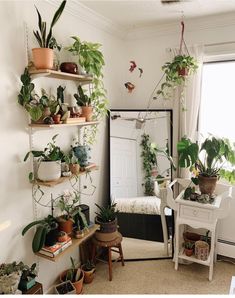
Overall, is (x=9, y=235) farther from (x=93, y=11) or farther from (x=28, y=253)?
(x=93, y=11)

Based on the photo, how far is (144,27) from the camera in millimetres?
2809

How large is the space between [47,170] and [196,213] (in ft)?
4.57

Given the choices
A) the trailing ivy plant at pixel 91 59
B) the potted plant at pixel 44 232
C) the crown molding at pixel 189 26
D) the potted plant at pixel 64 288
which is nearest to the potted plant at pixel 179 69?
the crown molding at pixel 189 26

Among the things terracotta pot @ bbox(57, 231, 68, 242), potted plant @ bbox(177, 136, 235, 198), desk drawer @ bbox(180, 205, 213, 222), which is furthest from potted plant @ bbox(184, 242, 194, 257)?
terracotta pot @ bbox(57, 231, 68, 242)

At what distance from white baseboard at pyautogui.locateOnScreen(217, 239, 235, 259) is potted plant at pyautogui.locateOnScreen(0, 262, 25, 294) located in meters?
2.01

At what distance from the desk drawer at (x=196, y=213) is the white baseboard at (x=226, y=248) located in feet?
1.97

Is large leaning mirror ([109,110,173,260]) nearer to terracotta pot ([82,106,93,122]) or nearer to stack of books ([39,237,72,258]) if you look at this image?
terracotta pot ([82,106,93,122])

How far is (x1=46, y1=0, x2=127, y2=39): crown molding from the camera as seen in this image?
2123 millimetres

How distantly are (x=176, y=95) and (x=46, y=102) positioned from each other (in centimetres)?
146

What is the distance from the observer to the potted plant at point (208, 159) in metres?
2.34

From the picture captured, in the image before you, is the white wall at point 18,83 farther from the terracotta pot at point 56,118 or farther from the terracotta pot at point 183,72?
the terracotta pot at point 183,72

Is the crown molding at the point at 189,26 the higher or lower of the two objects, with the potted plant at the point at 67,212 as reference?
higher

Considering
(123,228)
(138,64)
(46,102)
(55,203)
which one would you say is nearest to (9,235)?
(55,203)

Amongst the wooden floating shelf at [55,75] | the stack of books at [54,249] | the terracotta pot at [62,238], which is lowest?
the stack of books at [54,249]
